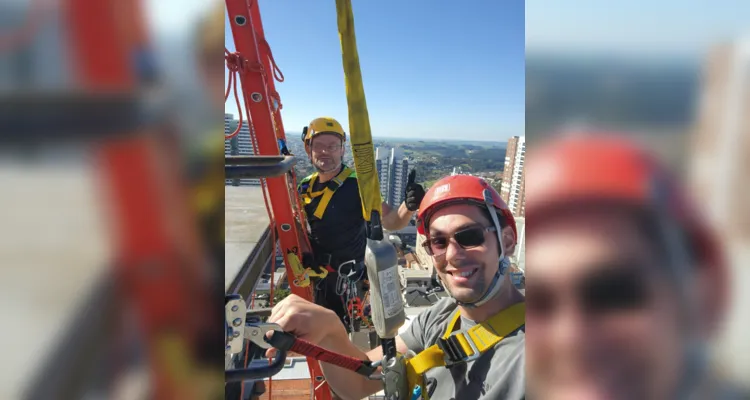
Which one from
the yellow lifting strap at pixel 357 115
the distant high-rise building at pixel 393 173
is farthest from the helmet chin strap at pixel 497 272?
the distant high-rise building at pixel 393 173

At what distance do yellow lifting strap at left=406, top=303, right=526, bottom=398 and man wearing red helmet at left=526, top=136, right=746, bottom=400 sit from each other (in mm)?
1024

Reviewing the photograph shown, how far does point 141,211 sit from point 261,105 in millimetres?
2952

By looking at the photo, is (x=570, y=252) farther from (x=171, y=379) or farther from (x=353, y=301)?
(x=353, y=301)

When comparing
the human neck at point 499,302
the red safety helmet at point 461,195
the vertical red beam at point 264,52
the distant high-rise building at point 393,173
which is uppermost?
the vertical red beam at point 264,52

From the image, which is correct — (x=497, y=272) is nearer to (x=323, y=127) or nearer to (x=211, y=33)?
(x=211, y=33)

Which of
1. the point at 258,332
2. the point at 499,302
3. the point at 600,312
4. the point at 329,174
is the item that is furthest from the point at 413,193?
the point at 600,312

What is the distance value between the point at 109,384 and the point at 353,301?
4134 millimetres

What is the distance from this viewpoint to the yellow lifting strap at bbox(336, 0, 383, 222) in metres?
1.55

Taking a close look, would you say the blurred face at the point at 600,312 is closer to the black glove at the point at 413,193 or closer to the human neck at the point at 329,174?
the black glove at the point at 413,193

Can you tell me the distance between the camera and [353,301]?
14.7 feet

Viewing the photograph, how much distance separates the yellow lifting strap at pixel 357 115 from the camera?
5.08 ft

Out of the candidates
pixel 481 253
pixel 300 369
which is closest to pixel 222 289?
pixel 481 253

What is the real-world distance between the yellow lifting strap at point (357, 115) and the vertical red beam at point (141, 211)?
1.18m

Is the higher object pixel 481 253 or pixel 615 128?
pixel 615 128
